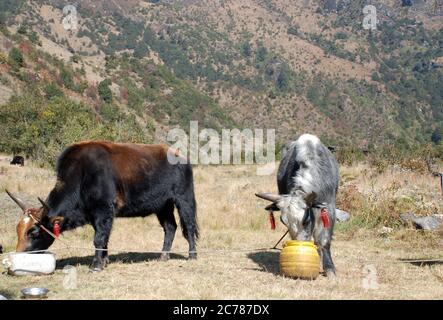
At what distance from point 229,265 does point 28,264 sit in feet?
11.2

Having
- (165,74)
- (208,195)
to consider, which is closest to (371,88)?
(165,74)

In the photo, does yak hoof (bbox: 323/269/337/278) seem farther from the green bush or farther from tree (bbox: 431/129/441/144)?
tree (bbox: 431/129/441/144)

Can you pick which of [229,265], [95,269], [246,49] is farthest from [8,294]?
[246,49]

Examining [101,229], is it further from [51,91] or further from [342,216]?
[51,91]

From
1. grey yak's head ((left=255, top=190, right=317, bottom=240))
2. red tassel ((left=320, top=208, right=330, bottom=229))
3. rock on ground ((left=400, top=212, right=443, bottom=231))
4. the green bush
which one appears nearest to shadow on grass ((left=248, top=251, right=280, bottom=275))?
grey yak's head ((left=255, top=190, right=317, bottom=240))

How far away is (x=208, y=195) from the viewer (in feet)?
68.0

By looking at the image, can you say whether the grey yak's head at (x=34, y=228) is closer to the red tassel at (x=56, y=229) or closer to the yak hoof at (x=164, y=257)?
the red tassel at (x=56, y=229)

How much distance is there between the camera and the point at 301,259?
331 inches

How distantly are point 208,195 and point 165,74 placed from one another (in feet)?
246

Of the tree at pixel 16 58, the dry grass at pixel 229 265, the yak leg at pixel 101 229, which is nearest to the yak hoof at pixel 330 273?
the dry grass at pixel 229 265

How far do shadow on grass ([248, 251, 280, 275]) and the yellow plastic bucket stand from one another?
2.81 ft

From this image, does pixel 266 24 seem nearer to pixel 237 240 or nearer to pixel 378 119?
pixel 378 119

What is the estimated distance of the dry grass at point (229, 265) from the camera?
25.6 ft

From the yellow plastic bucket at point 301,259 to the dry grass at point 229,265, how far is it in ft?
0.52
